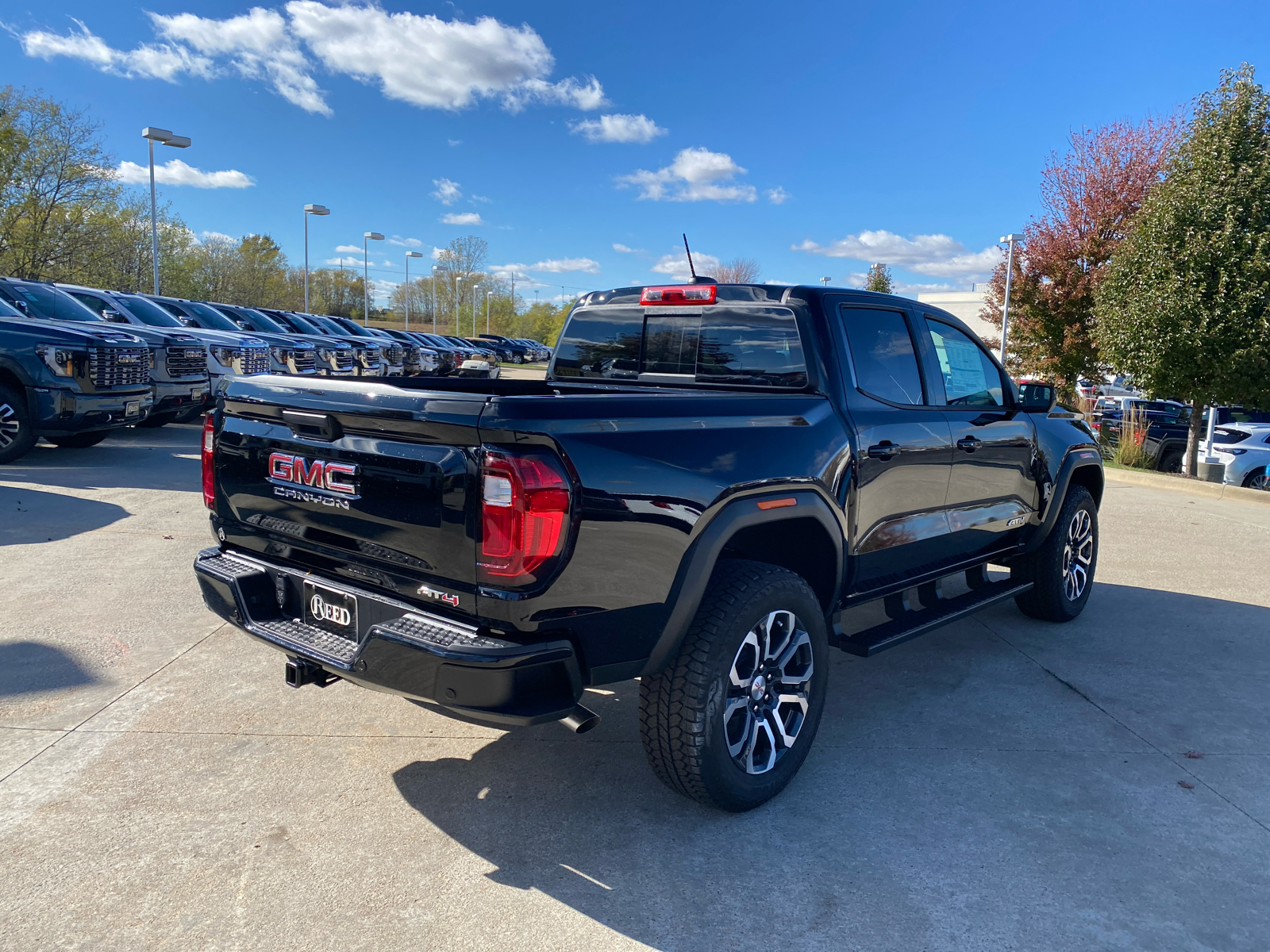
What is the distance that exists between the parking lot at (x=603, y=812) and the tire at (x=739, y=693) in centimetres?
18

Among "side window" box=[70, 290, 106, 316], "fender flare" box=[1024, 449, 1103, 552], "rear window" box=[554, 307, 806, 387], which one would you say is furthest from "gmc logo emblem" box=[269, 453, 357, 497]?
"side window" box=[70, 290, 106, 316]

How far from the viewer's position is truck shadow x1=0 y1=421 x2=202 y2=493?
882 cm

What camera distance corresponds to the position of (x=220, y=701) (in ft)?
13.3

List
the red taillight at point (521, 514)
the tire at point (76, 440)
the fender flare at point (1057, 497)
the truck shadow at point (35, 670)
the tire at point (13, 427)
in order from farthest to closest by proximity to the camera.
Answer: the tire at point (76, 440)
the tire at point (13, 427)
the fender flare at point (1057, 497)
the truck shadow at point (35, 670)
the red taillight at point (521, 514)

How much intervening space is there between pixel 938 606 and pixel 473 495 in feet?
8.96

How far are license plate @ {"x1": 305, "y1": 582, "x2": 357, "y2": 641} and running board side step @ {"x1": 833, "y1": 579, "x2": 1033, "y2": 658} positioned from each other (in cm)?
194

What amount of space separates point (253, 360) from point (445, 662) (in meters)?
12.0

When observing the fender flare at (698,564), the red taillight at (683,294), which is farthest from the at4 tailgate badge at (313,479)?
the red taillight at (683,294)

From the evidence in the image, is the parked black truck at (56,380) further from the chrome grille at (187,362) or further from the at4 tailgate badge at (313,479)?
the at4 tailgate badge at (313,479)

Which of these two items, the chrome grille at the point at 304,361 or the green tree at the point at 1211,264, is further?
the chrome grille at the point at 304,361

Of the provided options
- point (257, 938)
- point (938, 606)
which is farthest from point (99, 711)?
point (938, 606)

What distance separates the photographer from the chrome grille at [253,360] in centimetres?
1284

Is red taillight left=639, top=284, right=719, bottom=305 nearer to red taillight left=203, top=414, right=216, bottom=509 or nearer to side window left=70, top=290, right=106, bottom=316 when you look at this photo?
red taillight left=203, top=414, right=216, bottom=509

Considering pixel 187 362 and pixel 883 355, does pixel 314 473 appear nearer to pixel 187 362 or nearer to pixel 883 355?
pixel 883 355
